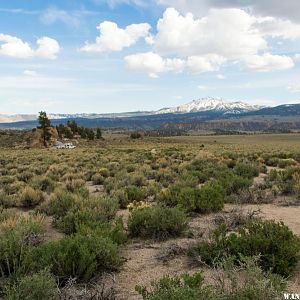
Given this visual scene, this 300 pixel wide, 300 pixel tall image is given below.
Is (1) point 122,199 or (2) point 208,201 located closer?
(2) point 208,201

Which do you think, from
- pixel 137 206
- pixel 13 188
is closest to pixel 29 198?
pixel 13 188

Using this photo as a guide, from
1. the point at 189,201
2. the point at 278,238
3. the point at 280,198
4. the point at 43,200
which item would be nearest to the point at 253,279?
the point at 278,238

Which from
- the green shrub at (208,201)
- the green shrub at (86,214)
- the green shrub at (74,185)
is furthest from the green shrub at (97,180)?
the green shrub at (208,201)

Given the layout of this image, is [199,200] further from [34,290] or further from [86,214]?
[34,290]

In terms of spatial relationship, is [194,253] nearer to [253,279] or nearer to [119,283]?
[119,283]

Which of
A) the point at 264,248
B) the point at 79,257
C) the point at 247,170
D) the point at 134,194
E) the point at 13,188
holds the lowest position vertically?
the point at 247,170

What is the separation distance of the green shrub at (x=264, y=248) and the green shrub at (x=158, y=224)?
5.17ft

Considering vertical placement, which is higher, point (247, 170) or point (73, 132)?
point (247, 170)

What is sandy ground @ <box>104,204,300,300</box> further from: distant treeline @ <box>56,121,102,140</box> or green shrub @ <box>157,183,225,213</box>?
distant treeline @ <box>56,121,102,140</box>

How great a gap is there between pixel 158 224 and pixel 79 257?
2.84m

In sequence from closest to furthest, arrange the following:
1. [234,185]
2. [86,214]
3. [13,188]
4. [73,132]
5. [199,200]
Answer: [86,214] < [199,200] < [234,185] < [13,188] < [73,132]

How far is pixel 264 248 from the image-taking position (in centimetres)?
676

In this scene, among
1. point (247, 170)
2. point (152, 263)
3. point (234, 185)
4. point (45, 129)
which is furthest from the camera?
point (45, 129)

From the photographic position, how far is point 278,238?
682 cm
